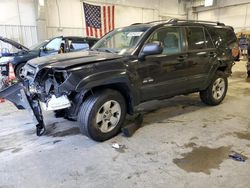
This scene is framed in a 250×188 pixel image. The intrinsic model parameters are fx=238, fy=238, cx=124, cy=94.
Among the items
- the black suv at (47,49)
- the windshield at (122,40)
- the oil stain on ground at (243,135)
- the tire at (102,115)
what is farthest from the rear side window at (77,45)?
the oil stain on ground at (243,135)

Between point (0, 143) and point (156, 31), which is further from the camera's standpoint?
point (156, 31)

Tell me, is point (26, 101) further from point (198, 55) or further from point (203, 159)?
point (198, 55)

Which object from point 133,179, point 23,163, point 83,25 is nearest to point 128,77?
point 133,179

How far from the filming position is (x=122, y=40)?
397cm

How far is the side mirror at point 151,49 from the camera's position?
3359 millimetres

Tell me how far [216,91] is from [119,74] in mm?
2609

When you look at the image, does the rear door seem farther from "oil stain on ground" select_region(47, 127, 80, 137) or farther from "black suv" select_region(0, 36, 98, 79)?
"black suv" select_region(0, 36, 98, 79)

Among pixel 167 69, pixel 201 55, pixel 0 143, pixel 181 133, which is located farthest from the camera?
pixel 201 55

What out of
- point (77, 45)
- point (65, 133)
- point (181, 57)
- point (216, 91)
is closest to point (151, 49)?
point (181, 57)

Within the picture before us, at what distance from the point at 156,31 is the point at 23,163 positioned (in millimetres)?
2651

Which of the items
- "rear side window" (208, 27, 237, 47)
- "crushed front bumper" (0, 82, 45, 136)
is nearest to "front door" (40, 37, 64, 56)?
"crushed front bumper" (0, 82, 45, 136)

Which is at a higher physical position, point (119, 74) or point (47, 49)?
point (47, 49)

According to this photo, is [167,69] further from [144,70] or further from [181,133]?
[181,133]

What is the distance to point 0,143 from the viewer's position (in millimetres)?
3326
